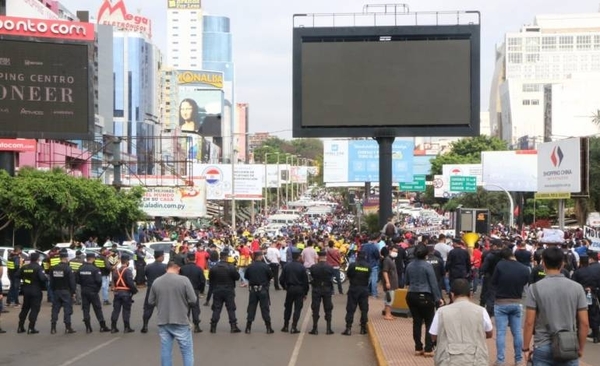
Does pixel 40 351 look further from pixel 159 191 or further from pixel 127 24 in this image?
pixel 127 24

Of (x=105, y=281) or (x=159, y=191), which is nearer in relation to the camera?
(x=105, y=281)

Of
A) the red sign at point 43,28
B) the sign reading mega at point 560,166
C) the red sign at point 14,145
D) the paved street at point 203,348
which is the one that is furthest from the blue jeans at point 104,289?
the sign reading mega at point 560,166

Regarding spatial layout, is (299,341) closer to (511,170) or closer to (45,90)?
(45,90)

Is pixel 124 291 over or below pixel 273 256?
over

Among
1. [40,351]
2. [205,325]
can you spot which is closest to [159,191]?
[205,325]

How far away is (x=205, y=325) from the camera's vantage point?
21078 mm

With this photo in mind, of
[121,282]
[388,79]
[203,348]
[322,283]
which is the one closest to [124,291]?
[121,282]

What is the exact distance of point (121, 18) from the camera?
141 metres

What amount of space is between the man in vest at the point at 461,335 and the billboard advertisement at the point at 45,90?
2892 cm

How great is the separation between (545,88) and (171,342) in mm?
138188

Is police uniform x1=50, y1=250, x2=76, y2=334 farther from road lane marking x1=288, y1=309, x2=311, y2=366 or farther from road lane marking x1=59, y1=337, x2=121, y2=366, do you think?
road lane marking x1=288, y1=309, x2=311, y2=366

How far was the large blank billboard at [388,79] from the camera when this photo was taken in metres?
31.4

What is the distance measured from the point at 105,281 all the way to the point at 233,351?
1041cm

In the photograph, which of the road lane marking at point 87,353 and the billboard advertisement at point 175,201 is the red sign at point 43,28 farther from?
the billboard advertisement at point 175,201
